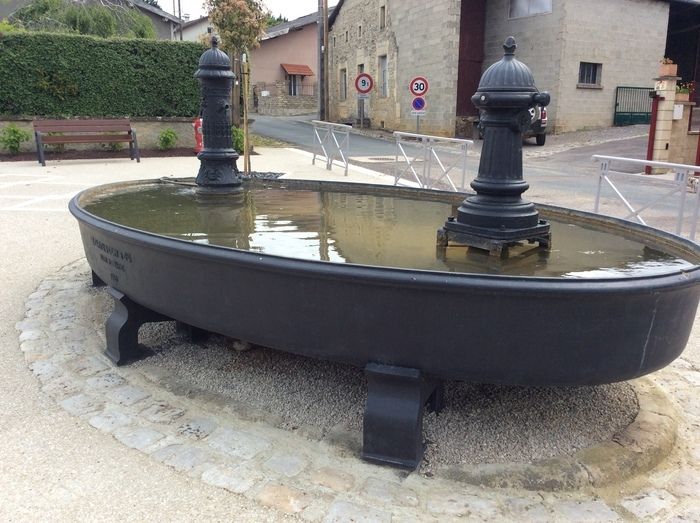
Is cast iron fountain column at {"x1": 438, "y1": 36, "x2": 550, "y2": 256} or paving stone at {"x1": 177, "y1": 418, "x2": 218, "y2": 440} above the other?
cast iron fountain column at {"x1": 438, "y1": 36, "x2": 550, "y2": 256}

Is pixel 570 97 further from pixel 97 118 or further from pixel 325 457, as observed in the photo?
pixel 325 457

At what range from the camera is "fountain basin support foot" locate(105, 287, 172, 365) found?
3404 mm

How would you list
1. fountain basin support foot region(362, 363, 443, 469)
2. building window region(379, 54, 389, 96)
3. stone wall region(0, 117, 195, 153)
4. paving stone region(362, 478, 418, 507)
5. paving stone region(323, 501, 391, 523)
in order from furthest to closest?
building window region(379, 54, 389, 96) < stone wall region(0, 117, 195, 153) < fountain basin support foot region(362, 363, 443, 469) < paving stone region(362, 478, 418, 507) < paving stone region(323, 501, 391, 523)

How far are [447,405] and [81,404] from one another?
5.87 ft

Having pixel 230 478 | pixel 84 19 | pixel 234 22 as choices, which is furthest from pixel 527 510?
pixel 84 19

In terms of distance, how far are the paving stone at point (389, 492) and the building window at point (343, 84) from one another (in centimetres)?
3193

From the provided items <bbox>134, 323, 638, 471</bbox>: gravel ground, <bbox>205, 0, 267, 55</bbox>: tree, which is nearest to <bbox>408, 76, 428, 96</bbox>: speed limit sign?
<bbox>205, 0, 267, 55</bbox>: tree

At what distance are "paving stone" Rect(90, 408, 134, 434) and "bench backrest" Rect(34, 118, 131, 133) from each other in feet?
41.9

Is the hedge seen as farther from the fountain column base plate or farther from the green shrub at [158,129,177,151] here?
the fountain column base plate

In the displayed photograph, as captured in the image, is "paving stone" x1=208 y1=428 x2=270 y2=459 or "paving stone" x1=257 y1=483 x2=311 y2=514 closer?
"paving stone" x1=257 y1=483 x2=311 y2=514

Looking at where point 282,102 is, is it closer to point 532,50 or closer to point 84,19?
point 84,19

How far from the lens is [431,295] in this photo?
224 cm

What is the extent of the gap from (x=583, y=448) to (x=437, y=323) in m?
0.91

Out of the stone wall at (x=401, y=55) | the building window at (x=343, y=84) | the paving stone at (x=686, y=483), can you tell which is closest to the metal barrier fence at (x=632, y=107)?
the stone wall at (x=401, y=55)
